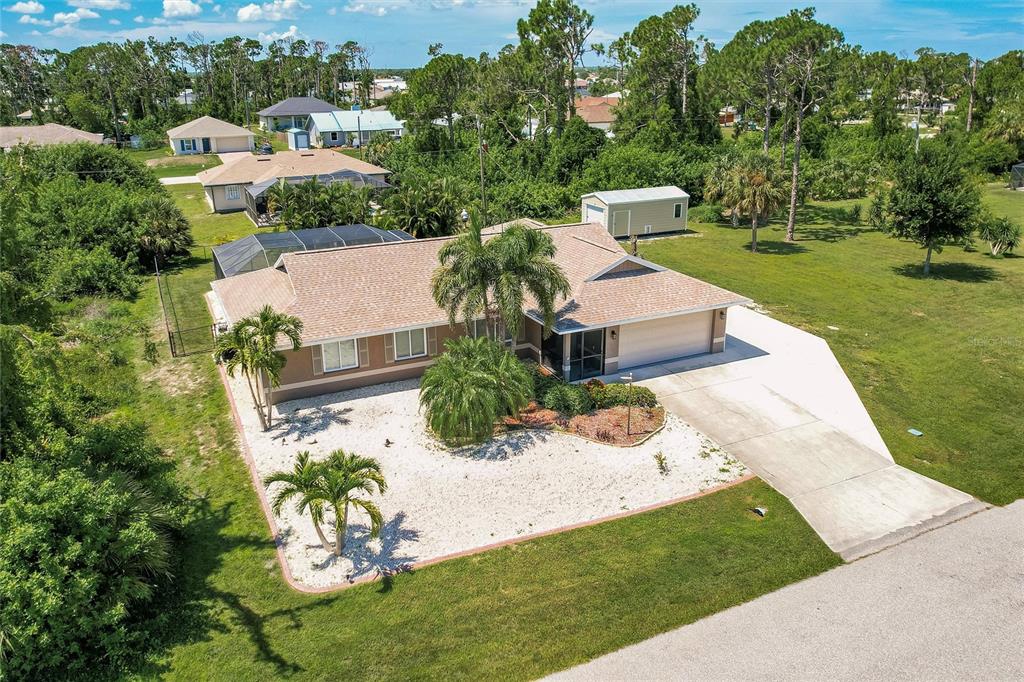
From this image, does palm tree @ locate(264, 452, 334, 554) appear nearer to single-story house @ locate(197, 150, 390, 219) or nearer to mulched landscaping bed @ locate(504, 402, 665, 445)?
mulched landscaping bed @ locate(504, 402, 665, 445)

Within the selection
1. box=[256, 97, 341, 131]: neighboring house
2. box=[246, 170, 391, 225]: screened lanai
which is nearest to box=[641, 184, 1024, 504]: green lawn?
box=[246, 170, 391, 225]: screened lanai

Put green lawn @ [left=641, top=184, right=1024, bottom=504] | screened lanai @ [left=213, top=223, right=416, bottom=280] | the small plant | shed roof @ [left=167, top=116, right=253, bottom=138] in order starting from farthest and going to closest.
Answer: shed roof @ [left=167, top=116, right=253, bottom=138] → screened lanai @ [left=213, top=223, right=416, bottom=280] → green lawn @ [left=641, top=184, right=1024, bottom=504] → the small plant

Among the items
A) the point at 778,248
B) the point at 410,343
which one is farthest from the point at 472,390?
the point at 778,248

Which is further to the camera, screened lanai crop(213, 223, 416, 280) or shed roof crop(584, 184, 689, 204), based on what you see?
shed roof crop(584, 184, 689, 204)

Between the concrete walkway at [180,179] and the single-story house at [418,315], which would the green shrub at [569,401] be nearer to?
the single-story house at [418,315]

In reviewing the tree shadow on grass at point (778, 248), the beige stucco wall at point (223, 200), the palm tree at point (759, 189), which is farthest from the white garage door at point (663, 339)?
the beige stucco wall at point (223, 200)

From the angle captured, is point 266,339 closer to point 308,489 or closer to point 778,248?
point 308,489
